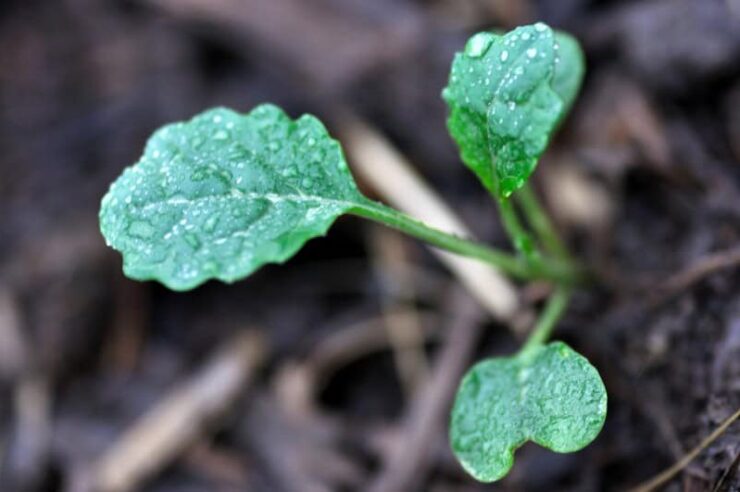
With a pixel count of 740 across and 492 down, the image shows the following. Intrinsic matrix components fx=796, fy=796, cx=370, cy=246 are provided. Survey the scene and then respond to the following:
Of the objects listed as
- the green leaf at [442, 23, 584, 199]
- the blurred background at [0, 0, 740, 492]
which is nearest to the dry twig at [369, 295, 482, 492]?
the blurred background at [0, 0, 740, 492]

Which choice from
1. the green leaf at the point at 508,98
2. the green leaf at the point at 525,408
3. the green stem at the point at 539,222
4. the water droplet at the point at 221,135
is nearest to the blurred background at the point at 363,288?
the green stem at the point at 539,222

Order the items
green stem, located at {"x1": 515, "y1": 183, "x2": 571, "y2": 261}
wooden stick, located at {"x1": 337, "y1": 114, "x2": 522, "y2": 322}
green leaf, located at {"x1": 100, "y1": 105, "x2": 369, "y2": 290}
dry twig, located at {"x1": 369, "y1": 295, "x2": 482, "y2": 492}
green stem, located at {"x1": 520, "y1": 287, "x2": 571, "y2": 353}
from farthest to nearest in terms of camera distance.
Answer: wooden stick, located at {"x1": 337, "y1": 114, "x2": 522, "y2": 322} → dry twig, located at {"x1": 369, "y1": 295, "x2": 482, "y2": 492} → green stem, located at {"x1": 515, "y1": 183, "x2": 571, "y2": 261} → green stem, located at {"x1": 520, "y1": 287, "x2": 571, "y2": 353} → green leaf, located at {"x1": 100, "y1": 105, "x2": 369, "y2": 290}

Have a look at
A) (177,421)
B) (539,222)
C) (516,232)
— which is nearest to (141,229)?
(516,232)

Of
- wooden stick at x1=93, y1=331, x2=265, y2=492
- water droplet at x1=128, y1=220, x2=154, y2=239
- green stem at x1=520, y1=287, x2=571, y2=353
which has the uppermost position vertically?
water droplet at x1=128, y1=220, x2=154, y2=239

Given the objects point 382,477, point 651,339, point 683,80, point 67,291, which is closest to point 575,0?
point 683,80

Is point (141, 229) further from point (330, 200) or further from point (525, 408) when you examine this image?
point (525, 408)

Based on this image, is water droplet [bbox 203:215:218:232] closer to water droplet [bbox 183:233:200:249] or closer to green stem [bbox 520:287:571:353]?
water droplet [bbox 183:233:200:249]
